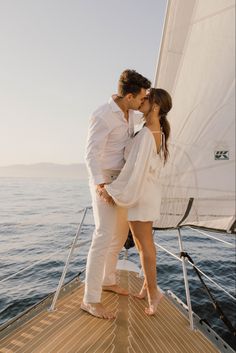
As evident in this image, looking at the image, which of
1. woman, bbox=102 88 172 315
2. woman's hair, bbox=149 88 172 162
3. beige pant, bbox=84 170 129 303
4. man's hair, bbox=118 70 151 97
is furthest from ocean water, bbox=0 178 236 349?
man's hair, bbox=118 70 151 97

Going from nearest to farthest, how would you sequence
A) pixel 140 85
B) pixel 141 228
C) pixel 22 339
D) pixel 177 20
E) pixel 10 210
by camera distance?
pixel 22 339, pixel 140 85, pixel 141 228, pixel 177 20, pixel 10 210

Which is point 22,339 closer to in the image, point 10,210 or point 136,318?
point 136,318

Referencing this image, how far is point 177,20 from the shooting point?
3.17 m

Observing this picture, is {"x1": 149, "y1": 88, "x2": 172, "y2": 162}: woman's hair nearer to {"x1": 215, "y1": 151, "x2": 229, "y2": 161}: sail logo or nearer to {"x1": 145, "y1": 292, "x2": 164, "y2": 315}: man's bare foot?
{"x1": 215, "y1": 151, "x2": 229, "y2": 161}: sail logo

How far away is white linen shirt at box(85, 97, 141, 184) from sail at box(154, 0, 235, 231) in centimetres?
49

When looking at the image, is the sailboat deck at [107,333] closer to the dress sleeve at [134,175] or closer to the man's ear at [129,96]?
the dress sleeve at [134,175]

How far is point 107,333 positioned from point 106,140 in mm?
1604

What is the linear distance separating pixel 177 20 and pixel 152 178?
1571mm

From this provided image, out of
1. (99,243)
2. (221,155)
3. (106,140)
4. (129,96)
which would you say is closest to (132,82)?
(129,96)

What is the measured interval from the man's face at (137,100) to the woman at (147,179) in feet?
0.15

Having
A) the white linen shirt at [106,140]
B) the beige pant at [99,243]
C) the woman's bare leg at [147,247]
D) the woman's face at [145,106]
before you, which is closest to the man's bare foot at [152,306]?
the woman's bare leg at [147,247]

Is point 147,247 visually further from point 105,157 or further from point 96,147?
point 96,147


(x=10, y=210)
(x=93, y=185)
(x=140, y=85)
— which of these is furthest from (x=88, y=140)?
(x=10, y=210)

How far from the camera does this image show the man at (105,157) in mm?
2793
